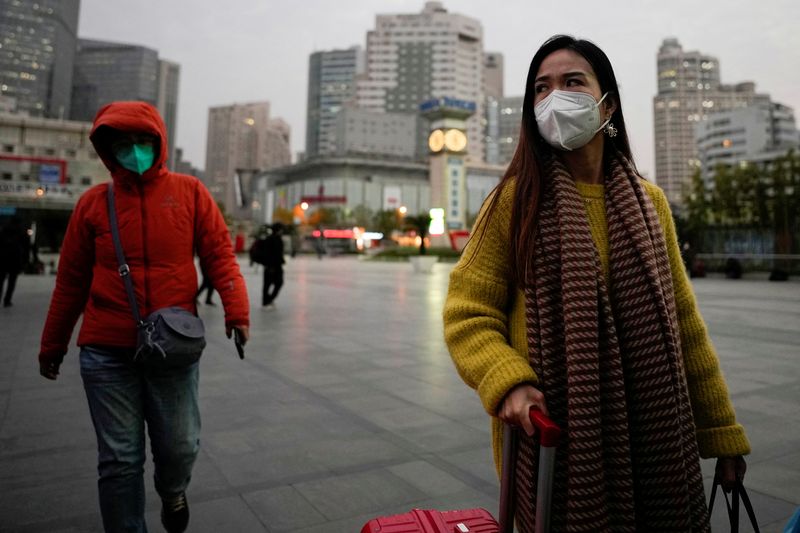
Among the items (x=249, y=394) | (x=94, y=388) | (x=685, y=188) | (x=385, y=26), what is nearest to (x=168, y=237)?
(x=94, y=388)

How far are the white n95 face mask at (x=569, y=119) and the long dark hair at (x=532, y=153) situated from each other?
0.20 ft

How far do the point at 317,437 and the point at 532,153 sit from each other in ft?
8.93

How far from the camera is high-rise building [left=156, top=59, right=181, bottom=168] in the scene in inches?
6654

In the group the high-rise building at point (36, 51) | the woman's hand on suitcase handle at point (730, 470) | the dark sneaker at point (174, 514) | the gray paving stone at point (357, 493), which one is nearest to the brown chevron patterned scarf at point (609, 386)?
the woman's hand on suitcase handle at point (730, 470)

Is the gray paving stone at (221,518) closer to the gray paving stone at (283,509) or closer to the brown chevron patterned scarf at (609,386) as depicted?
the gray paving stone at (283,509)

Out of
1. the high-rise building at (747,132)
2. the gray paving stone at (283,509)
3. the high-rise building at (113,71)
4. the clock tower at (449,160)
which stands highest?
the high-rise building at (113,71)

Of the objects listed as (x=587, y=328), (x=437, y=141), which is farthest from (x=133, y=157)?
(x=437, y=141)

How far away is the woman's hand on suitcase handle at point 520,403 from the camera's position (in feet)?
4.19

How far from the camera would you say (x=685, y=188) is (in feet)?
126

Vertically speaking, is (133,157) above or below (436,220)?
below

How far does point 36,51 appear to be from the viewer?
4328 inches

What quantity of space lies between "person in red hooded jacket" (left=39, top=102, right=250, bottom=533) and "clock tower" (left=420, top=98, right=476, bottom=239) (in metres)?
65.5

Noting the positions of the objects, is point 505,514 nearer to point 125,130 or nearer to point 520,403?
point 520,403

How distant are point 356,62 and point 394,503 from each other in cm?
19354
